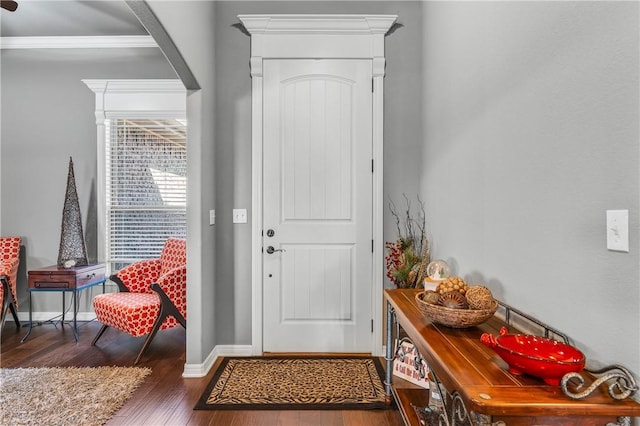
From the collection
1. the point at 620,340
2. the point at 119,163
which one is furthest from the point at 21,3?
the point at 620,340

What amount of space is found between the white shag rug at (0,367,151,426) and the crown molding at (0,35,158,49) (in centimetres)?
312

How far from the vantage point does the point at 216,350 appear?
2865 mm

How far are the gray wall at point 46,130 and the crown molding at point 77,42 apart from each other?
0.18ft

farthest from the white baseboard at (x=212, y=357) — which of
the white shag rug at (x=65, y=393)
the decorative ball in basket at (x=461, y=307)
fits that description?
the decorative ball in basket at (x=461, y=307)

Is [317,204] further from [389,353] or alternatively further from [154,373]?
[154,373]

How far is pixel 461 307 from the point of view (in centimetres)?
138

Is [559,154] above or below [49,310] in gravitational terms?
above

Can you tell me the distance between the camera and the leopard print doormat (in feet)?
7.14

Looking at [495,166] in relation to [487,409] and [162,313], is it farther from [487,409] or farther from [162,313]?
[162,313]

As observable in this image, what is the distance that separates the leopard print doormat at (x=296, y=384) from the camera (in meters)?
2.18

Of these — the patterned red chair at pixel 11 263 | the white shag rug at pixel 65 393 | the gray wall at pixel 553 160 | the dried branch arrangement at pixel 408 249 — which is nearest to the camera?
the gray wall at pixel 553 160

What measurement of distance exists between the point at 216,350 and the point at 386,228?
5.64ft

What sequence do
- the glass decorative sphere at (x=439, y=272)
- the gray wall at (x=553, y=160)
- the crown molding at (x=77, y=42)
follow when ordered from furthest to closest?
the crown molding at (x=77, y=42) → the glass decorative sphere at (x=439, y=272) → the gray wall at (x=553, y=160)

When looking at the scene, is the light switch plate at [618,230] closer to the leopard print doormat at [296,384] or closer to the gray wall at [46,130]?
the leopard print doormat at [296,384]
